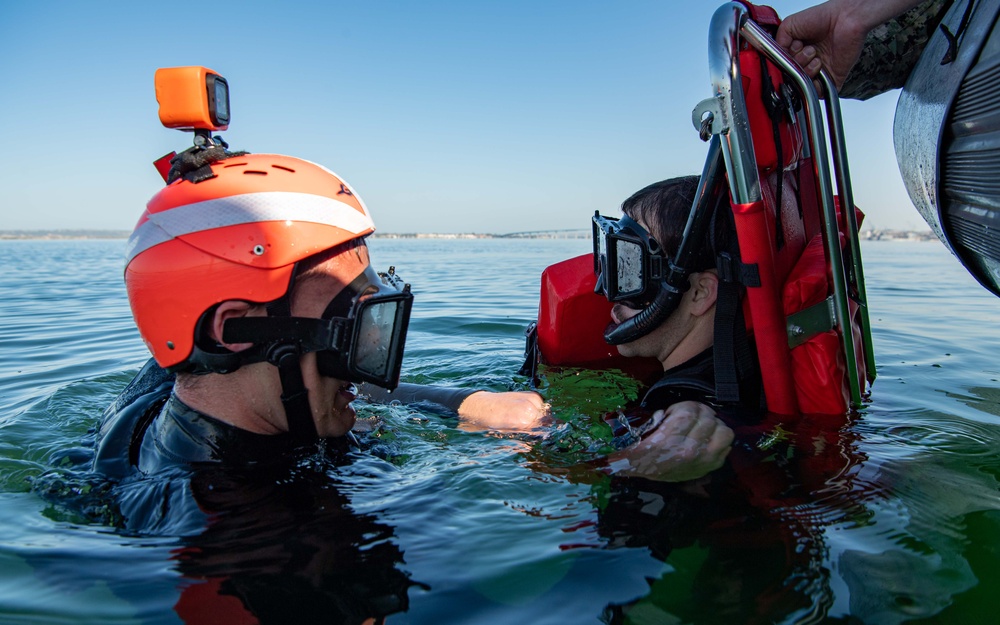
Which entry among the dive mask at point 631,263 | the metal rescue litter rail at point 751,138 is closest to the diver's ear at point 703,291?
the dive mask at point 631,263

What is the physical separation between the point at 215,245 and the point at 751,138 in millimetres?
2130

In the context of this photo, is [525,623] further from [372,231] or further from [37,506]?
A: [37,506]

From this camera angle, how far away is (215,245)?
2.15 meters

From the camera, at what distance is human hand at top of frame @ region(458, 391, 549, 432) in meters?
3.35

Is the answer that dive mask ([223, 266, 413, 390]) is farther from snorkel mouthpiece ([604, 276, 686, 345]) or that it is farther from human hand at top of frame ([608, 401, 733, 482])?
snorkel mouthpiece ([604, 276, 686, 345])

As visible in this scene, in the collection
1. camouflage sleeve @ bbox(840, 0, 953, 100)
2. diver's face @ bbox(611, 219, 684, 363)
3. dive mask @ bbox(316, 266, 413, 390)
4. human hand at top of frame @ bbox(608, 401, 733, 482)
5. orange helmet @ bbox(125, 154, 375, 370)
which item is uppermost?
camouflage sleeve @ bbox(840, 0, 953, 100)

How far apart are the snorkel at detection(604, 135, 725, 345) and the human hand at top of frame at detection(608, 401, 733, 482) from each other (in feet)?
2.19

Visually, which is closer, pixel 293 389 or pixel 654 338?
pixel 293 389

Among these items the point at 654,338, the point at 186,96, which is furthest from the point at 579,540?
the point at 186,96

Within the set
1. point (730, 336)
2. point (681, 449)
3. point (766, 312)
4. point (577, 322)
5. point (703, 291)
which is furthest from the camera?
point (577, 322)

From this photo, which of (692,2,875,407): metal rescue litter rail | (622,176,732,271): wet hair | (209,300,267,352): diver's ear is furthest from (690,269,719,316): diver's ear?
(209,300,267,352): diver's ear

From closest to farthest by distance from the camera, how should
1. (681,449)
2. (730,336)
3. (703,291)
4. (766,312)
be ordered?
1. (681,449)
2. (766,312)
3. (730,336)
4. (703,291)

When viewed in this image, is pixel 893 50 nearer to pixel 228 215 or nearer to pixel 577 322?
pixel 577 322

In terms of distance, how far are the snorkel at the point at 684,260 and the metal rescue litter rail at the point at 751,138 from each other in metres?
0.21
